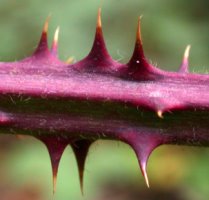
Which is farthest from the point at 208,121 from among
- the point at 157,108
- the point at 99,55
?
the point at 99,55

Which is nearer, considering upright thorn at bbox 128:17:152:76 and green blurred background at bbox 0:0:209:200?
upright thorn at bbox 128:17:152:76

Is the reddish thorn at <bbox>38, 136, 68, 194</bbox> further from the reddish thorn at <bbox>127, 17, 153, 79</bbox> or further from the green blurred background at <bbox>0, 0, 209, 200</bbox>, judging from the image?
the green blurred background at <bbox>0, 0, 209, 200</bbox>

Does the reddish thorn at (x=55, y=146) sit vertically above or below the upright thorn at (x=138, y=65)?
below

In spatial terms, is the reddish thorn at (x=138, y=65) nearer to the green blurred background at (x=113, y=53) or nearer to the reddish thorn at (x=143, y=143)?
the reddish thorn at (x=143, y=143)

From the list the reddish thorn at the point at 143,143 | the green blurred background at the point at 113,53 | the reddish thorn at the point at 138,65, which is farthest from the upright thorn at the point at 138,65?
the green blurred background at the point at 113,53

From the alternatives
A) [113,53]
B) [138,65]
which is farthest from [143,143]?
[113,53]

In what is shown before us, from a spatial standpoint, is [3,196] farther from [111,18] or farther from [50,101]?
[50,101]

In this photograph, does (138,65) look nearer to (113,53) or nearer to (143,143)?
(143,143)

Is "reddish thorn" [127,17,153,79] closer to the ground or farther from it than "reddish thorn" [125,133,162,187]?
farther from it

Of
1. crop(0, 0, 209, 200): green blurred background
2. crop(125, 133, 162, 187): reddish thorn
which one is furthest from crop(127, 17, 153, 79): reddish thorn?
crop(0, 0, 209, 200): green blurred background
